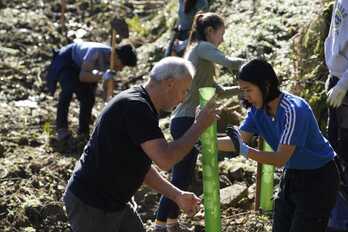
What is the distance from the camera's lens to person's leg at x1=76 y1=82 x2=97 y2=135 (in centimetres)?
868

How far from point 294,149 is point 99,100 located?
655 cm

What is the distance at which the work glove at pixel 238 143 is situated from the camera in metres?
4.30

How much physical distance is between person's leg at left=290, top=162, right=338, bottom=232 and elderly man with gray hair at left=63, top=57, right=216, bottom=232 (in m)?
0.71

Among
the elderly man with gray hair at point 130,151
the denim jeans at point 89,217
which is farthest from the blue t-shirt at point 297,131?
the denim jeans at point 89,217

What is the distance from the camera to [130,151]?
386cm

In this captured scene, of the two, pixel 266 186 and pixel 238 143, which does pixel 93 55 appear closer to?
pixel 266 186

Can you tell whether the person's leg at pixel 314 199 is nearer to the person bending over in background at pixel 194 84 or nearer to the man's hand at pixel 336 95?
the man's hand at pixel 336 95

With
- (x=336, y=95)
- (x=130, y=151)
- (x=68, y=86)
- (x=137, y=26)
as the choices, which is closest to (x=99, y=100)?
(x=68, y=86)

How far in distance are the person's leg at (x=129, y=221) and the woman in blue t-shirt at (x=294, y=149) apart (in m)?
0.75

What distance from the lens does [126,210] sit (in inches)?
165

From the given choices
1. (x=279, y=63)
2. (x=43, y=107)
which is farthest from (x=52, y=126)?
(x=279, y=63)

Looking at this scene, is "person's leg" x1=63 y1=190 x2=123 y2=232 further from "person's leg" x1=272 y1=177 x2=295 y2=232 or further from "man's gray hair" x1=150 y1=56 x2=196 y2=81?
"person's leg" x1=272 y1=177 x2=295 y2=232

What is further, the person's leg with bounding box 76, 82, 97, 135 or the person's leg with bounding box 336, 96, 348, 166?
the person's leg with bounding box 76, 82, 97, 135

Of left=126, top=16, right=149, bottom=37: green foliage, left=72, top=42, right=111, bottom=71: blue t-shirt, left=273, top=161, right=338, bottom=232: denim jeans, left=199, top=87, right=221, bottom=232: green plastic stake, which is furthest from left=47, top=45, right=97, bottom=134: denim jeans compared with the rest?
left=273, top=161, right=338, bottom=232: denim jeans
